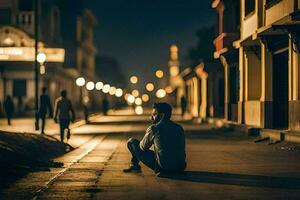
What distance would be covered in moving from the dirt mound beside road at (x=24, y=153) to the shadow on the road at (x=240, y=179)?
3.03 m

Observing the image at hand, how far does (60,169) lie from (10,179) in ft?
7.22

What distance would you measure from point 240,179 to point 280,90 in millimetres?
16067

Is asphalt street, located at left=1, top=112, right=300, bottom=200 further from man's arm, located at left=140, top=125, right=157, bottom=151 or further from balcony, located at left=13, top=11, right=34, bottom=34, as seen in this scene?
balcony, located at left=13, top=11, right=34, bottom=34

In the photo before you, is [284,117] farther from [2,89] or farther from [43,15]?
[43,15]

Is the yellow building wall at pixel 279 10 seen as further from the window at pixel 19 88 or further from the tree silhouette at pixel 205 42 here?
the tree silhouette at pixel 205 42

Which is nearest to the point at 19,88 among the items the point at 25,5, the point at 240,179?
the point at 25,5

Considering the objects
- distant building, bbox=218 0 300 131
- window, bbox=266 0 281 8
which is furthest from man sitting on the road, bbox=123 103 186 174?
window, bbox=266 0 281 8

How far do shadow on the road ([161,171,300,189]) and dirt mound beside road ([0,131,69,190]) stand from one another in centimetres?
303

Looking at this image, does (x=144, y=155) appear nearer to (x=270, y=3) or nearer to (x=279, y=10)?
(x=279, y=10)

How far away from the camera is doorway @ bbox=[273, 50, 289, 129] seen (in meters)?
27.7

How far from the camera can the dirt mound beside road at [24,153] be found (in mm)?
13461

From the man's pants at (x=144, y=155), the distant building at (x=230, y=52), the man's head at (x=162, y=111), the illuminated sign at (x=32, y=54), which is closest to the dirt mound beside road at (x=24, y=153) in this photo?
the man's pants at (x=144, y=155)

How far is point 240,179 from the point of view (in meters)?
12.4

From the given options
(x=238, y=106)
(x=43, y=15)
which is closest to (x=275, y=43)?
(x=238, y=106)
